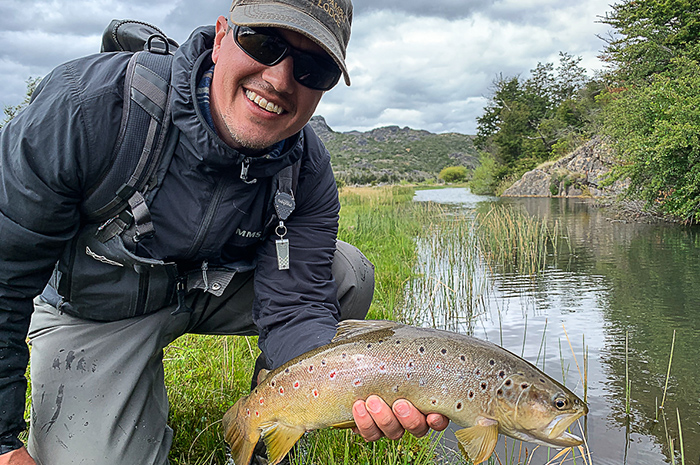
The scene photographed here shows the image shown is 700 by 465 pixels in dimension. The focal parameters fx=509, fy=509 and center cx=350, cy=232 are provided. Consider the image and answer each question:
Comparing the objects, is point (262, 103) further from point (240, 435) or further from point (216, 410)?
point (216, 410)

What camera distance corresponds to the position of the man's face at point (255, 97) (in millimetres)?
2064

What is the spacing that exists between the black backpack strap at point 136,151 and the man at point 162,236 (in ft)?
0.14

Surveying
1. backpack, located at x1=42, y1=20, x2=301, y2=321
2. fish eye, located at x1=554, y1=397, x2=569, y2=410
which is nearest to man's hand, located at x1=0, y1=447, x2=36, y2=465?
backpack, located at x1=42, y1=20, x2=301, y2=321

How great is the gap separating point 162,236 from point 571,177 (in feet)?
96.3

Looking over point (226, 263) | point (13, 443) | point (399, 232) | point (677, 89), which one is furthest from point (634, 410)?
point (677, 89)

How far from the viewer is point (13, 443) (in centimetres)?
186

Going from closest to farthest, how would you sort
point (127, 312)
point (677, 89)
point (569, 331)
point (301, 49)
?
point (301, 49)
point (127, 312)
point (569, 331)
point (677, 89)

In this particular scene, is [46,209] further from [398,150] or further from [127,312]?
[398,150]

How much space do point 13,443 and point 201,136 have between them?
52.7 inches

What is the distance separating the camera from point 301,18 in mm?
1948

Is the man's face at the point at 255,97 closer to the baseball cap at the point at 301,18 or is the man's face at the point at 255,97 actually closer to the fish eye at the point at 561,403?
the baseball cap at the point at 301,18

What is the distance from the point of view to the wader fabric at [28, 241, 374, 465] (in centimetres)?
217

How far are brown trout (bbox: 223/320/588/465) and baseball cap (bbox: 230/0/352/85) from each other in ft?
3.49

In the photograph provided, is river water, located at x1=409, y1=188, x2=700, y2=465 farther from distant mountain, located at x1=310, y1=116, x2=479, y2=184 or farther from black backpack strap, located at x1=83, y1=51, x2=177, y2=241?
distant mountain, located at x1=310, y1=116, x2=479, y2=184
